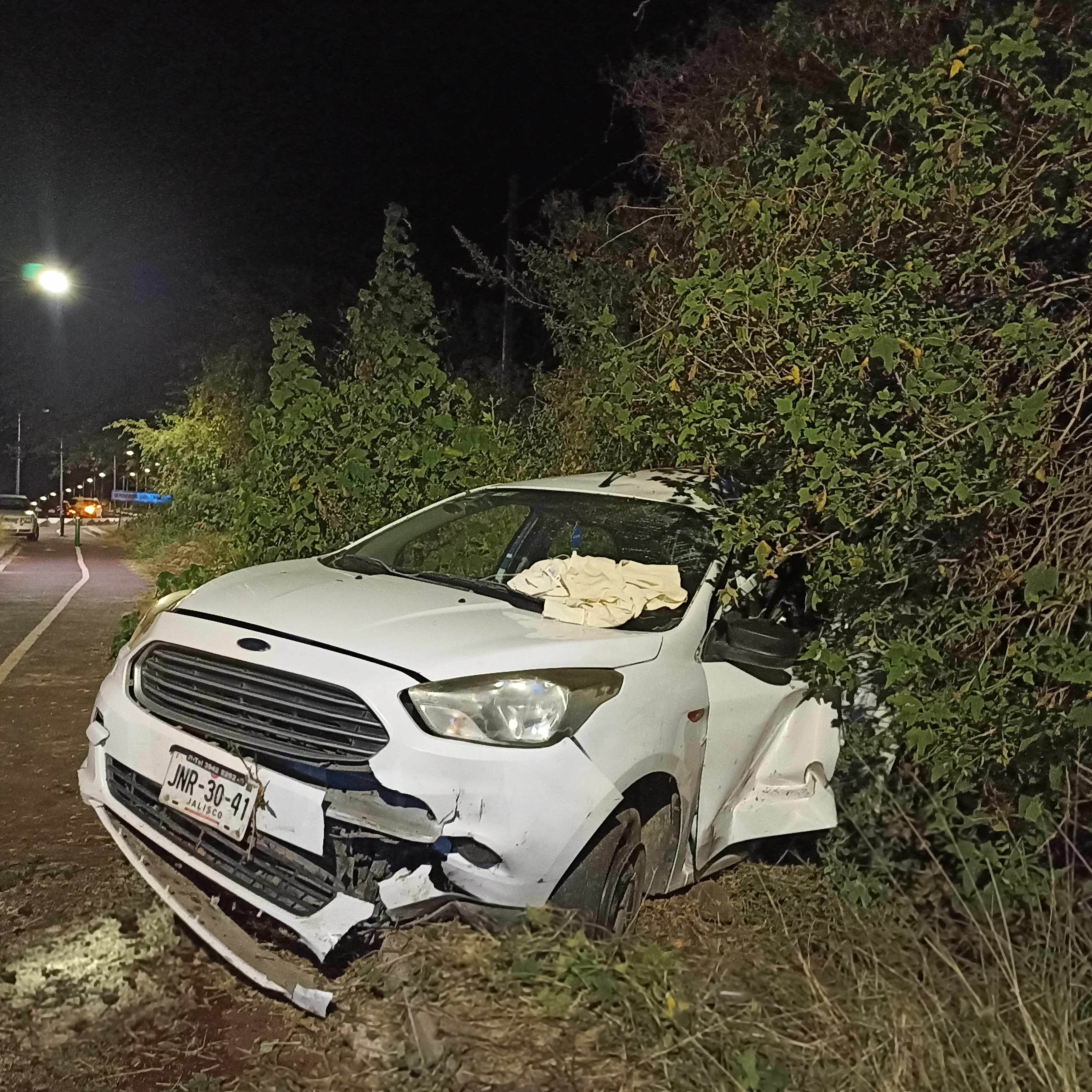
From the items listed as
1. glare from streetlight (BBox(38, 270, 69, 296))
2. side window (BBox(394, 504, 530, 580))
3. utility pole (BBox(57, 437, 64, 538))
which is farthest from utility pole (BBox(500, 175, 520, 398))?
utility pole (BBox(57, 437, 64, 538))

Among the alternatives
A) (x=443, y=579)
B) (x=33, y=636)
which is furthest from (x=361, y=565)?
(x=33, y=636)

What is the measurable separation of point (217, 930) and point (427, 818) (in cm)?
79

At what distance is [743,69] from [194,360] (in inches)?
573

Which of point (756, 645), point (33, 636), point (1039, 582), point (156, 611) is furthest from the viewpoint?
point (33, 636)

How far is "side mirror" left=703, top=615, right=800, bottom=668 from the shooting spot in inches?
146

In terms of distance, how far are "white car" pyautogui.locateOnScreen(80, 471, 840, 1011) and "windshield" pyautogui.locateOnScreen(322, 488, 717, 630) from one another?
0.18 metres

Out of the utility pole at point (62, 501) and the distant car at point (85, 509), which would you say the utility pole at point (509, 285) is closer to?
the utility pole at point (62, 501)

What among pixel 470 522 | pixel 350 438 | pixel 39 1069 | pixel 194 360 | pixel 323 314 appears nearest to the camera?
pixel 39 1069

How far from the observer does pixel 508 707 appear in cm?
314

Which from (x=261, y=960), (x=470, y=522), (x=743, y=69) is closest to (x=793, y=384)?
(x=470, y=522)

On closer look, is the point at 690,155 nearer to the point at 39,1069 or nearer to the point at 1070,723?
the point at 1070,723

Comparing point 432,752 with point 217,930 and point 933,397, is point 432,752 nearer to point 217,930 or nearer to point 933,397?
point 217,930

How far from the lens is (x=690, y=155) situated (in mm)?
7223

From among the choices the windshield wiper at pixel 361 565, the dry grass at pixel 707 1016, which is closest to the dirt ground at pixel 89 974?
the dry grass at pixel 707 1016
